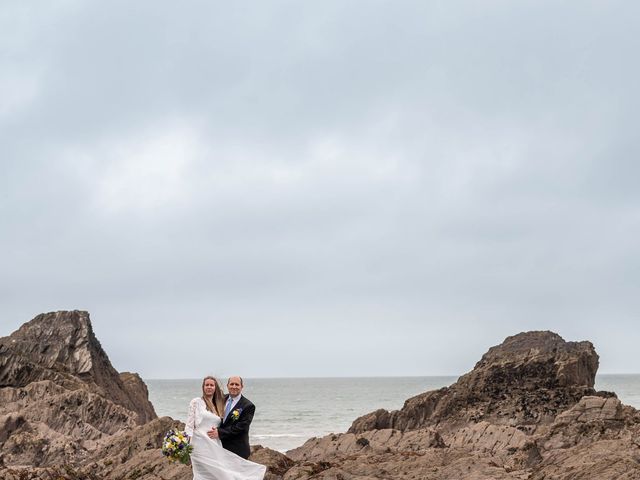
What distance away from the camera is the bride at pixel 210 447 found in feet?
48.0

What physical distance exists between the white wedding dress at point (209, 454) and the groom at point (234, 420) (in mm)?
119

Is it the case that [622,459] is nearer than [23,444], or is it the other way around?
[622,459]

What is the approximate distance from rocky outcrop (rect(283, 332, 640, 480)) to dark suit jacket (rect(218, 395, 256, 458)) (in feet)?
25.7

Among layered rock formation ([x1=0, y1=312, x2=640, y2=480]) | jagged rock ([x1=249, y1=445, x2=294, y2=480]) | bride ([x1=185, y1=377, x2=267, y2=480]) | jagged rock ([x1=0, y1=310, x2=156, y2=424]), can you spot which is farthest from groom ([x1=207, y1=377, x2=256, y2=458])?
jagged rock ([x1=0, y1=310, x2=156, y2=424])

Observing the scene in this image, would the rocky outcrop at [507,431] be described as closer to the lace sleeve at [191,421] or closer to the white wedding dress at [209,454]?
the white wedding dress at [209,454]

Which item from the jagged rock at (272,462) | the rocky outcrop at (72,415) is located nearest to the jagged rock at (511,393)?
the rocky outcrop at (72,415)

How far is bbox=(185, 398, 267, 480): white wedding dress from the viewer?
1465cm

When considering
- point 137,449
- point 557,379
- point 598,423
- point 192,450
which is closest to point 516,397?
point 557,379

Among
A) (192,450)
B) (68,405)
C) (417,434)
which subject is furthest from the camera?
(68,405)

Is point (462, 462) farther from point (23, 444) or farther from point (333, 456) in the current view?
point (23, 444)

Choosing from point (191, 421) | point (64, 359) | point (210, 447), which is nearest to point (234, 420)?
point (210, 447)

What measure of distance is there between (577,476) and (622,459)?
112 centimetres

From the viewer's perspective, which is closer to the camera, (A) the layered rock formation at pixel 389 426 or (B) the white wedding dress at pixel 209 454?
(B) the white wedding dress at pixel 209 454

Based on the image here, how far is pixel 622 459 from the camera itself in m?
19.0
